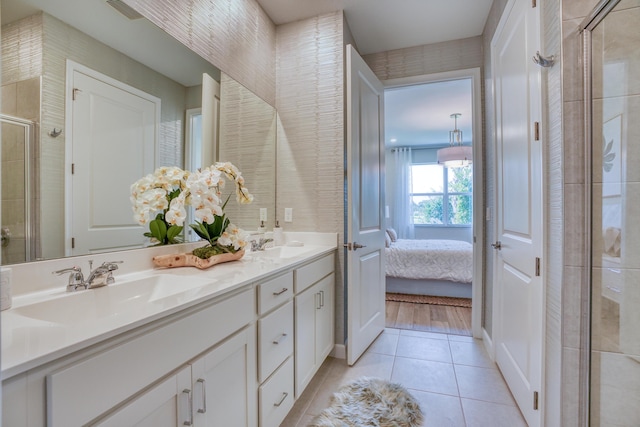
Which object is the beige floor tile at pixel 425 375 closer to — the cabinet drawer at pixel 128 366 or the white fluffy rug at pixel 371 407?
the white fluffy rug at pixel 371 407

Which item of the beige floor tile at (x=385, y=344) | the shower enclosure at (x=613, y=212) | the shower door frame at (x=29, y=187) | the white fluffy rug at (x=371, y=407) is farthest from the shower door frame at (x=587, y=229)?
the shower door frame at (x=29, y=187)

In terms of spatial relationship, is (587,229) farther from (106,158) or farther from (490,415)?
(106,158)

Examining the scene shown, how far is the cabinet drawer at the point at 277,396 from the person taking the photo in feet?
4.25

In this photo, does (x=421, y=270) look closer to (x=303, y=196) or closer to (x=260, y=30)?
(x=303, y=196)

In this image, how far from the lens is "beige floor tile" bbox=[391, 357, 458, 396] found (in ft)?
6.27

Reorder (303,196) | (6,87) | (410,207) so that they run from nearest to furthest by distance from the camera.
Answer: (6,87) < (303,196) < (410,207)

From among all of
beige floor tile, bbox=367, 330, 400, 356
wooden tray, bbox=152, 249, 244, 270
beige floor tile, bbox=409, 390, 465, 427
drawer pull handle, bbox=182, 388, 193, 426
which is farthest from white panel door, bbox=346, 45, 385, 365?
drawer pull handle, bbox=182, 388, 193, 426

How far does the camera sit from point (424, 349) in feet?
7.98

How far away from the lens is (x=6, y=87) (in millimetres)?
901

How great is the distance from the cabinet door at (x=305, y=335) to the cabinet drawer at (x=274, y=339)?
0.31ft

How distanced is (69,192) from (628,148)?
6.71 feet

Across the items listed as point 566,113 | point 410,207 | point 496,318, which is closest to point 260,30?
point 566,113

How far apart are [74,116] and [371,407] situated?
73.7 inches

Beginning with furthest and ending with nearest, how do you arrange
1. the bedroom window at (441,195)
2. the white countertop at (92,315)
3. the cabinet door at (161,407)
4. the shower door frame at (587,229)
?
the bedroom window at (441,195), the shower door frame at (587,229), the cabinet door at (161,407), the white countertop at (92,315)
